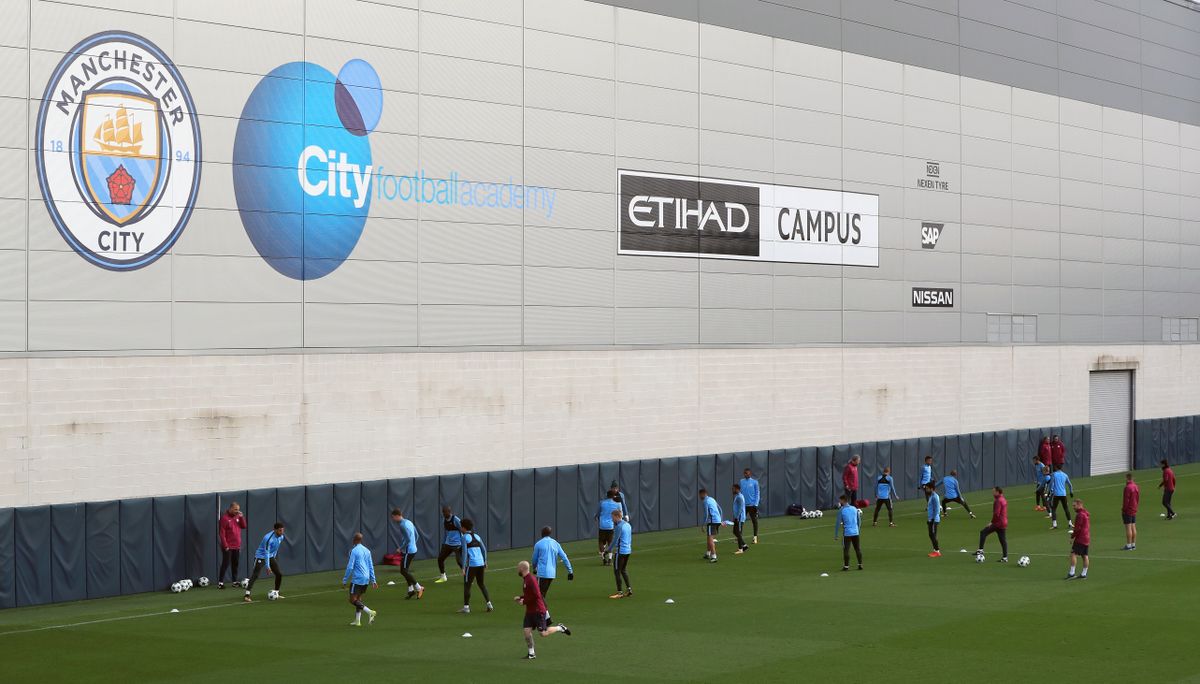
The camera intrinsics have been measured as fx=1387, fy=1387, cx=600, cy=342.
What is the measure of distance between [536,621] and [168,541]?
41.5 ft

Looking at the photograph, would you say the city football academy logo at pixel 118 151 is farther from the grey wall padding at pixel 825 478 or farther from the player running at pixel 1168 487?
the player running at pixel 1168 487

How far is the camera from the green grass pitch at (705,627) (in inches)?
878

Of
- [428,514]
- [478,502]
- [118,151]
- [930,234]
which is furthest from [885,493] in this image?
[118,151]

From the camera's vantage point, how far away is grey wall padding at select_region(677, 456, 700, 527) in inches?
1737

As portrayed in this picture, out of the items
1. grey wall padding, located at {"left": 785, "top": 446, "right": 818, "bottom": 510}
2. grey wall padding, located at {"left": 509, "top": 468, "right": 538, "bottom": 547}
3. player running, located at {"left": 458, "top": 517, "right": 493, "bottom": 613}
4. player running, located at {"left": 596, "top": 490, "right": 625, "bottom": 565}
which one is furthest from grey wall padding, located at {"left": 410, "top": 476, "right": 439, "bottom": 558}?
grey wall padding, located at {"left": 785, "top": 446, "right": 818, "bottom": 510}

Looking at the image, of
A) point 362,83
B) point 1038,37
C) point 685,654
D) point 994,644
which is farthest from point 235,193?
point 1038,37

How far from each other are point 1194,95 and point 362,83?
4943 cm

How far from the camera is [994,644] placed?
78.1 ft

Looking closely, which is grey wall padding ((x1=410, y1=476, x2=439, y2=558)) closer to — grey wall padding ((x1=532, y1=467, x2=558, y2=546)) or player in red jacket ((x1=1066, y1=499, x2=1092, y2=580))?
grey wall padding ((x1=532, y1=467, x2=558, y2=546))

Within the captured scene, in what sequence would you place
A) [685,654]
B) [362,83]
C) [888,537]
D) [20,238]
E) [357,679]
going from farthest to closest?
[888,537] → [362,83] → [20,238] → [685,654] → [357,679]

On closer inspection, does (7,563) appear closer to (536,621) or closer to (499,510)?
(536,621)

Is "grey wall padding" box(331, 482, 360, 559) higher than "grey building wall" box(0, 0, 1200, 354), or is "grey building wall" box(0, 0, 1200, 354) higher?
"grey building wall" box(0, 0, 1200, 354)

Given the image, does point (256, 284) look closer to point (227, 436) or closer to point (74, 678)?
point (227, 436)

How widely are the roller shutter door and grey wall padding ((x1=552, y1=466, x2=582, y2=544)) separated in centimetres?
3190
